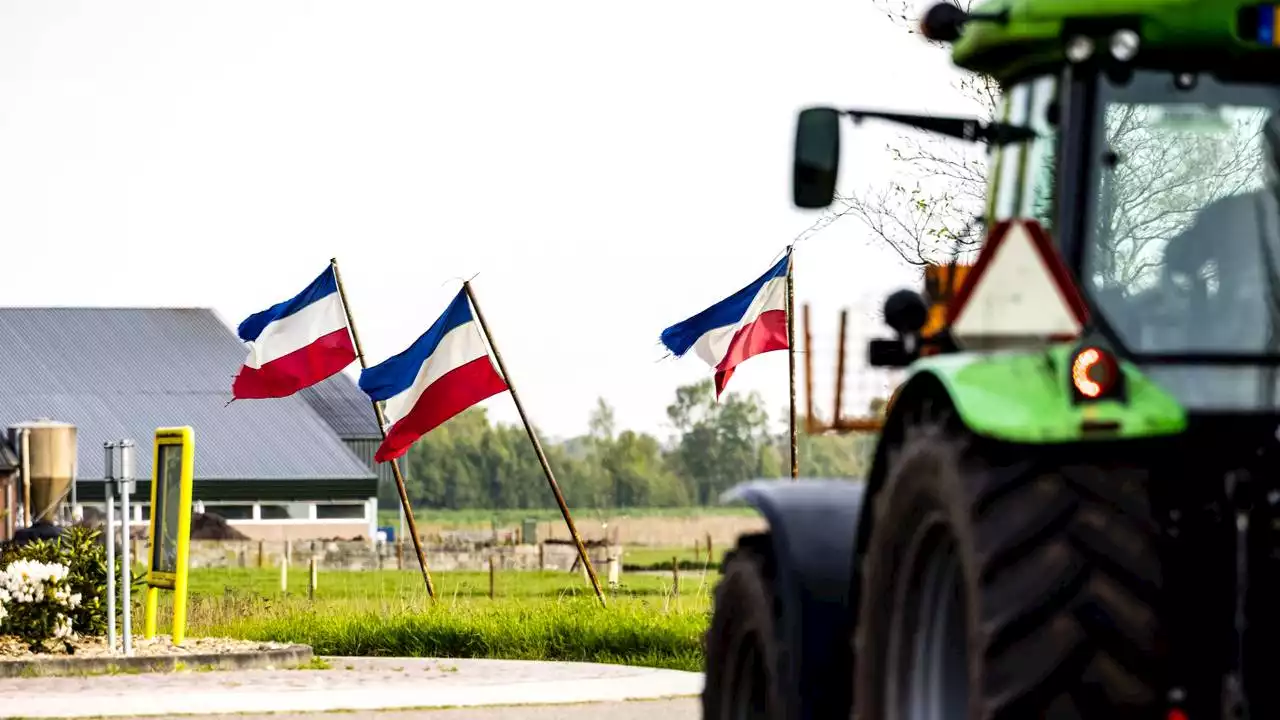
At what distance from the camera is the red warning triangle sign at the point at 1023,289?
4.98m

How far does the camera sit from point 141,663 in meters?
19.4

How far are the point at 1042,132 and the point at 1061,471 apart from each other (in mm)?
1366

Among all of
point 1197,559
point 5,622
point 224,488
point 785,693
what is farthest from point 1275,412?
point 224,488

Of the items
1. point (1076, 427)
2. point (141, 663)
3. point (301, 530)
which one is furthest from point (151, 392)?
point (1076, 427)

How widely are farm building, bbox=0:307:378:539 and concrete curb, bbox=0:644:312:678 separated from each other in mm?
52869

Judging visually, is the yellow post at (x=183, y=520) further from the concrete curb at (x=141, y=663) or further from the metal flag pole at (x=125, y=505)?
the concrete curb at (x=141, y=663)

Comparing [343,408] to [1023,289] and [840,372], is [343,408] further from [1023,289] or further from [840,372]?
[1023,289]

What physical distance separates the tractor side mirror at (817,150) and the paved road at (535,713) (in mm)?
8805

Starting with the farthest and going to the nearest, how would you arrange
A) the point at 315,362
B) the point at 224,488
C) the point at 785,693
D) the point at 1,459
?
the point at 224,488, the point at 1,459, the point at 315,362, the point at 785,693

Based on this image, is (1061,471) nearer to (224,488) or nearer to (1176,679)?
(1176,679)

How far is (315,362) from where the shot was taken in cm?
2725

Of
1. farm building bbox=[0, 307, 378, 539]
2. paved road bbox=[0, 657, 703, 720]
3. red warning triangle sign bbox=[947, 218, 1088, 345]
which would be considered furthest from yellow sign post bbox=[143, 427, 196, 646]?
farm building bbox=[0, 307, 378, 539]

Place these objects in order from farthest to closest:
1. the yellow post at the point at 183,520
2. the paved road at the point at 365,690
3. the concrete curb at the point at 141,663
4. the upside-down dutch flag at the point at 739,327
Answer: the upside-down dutch flag at the point at 739,327, the yellow post at the point at 183,520, the concrete curb at the point at 141,663, the paved road at the point at 365,690

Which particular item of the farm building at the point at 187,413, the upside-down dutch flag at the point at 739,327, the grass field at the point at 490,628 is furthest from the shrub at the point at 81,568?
the farm building at the point at 187,413
